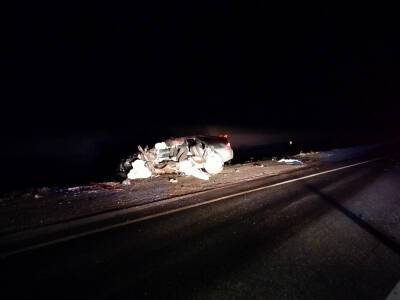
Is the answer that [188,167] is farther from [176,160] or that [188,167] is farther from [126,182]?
[126,182]

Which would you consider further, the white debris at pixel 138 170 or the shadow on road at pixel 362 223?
the white debris at pixel 138 170

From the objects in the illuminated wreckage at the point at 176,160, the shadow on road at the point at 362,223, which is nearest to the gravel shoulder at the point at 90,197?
the illuminated wreckage at the point at 176,160

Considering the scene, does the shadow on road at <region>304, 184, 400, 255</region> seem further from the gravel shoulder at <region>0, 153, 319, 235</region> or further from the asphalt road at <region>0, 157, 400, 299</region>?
the gravel shoulder at <region>0, 153, 319, 235</region>

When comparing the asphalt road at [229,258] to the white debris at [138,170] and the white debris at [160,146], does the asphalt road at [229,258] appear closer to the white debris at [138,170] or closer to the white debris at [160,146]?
the white debris at [138,170]

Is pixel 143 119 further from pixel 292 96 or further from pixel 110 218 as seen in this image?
pixel 292 96

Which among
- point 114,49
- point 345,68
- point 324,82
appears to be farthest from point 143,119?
point 345,68

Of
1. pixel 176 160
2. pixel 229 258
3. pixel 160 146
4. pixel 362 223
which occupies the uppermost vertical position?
pixel 160 146

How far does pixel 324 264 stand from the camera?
18.4 feet

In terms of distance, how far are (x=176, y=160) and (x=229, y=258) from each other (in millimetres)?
7534

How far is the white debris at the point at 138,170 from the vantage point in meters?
12.6

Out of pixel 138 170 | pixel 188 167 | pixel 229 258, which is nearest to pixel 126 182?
pixel 138 170

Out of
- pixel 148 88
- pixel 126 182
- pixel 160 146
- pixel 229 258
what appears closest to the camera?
pixel 229 258

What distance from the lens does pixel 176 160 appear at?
13.1m

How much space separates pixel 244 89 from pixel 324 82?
86.9ft
